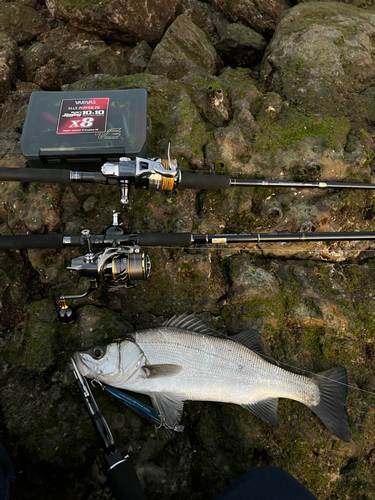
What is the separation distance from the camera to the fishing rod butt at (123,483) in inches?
103

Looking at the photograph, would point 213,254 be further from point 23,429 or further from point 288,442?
point 23,429

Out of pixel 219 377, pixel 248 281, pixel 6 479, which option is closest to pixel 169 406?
pixel 219 377

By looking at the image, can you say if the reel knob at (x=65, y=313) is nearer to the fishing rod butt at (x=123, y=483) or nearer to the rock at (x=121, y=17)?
the fishing rod butt at (x=123, y=483)

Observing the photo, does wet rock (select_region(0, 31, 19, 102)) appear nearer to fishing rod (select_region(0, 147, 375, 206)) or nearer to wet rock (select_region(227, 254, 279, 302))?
fishing rod (select_region(0, 147, 375, 206))

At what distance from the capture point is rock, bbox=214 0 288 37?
6.94m

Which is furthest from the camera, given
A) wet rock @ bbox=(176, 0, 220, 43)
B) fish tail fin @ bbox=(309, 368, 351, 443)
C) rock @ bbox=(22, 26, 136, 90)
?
wet rock @ bbox=(176, 0, 220, 43)

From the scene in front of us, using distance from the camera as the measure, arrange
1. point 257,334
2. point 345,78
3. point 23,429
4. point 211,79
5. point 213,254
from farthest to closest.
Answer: point 345,78
point 211,79
point 213,254
point 257,334
point 23,429

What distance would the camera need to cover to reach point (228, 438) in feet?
11.1

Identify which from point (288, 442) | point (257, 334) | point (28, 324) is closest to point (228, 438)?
point (288, 442)

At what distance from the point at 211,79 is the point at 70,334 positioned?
164 inches

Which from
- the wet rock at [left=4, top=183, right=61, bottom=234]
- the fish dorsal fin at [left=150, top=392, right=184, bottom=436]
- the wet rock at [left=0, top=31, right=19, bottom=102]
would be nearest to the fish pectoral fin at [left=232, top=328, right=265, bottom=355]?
the fish dorsal fin at [left=150, top=392, right=184, bottom=436]

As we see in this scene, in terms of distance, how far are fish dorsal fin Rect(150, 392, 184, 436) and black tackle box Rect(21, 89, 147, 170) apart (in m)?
2.70

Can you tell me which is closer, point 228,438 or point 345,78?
point 228,438

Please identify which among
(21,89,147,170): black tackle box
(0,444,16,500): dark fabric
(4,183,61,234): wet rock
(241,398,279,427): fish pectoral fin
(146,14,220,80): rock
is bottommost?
(241,398,279,427): fish pectoral fin
